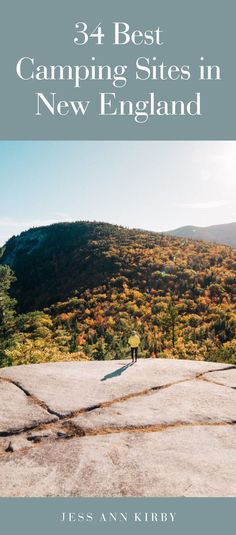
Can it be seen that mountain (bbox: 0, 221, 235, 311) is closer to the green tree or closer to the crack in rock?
the green tree

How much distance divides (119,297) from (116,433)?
31226 mm

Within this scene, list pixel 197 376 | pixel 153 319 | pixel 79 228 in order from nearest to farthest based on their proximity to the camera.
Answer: pixel 197 376 → pixel 153 319 → pixel 79 228

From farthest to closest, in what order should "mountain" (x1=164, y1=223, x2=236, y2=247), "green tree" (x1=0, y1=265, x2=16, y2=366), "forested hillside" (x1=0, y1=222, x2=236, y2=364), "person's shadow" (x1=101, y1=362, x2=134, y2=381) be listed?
"mountain" (x1=164, y1=223, x2=236, y2=247) < "forested hillside" (x1=0, y1=222, x2=236, y2=364) < "green tree" (x1=0, y1=265, x2=16, y2=366) < "person's shadow" (x1=101, y1=362, x2=134, y2=381)

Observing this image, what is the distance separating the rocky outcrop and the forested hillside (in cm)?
581

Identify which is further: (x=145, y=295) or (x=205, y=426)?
(x=145, y=295)

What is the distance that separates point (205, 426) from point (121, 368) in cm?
289

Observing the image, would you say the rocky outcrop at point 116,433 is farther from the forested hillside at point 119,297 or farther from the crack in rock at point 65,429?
the forested hillside at point 119,297

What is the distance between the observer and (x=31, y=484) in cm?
395

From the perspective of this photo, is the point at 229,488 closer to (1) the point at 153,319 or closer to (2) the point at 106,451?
(2) the point at 106,451

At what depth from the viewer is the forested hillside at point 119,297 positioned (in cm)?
1985

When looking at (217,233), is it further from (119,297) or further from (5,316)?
(5,316)

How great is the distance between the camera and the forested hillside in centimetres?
1985

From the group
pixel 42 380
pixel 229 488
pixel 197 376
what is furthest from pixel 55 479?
pixel 197 376

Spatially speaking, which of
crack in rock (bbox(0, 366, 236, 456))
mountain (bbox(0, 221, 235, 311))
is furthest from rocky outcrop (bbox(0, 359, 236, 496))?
mountain (bbox(0, 221, 235, 311))
